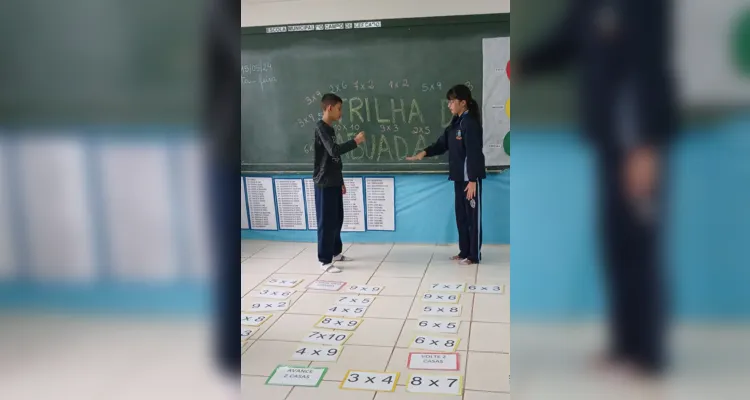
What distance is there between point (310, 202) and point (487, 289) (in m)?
2.02

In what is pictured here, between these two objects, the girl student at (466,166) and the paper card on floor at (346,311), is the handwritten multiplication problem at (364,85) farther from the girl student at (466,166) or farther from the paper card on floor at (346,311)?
the paper card on floor at (346,311)

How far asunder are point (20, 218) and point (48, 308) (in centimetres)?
15

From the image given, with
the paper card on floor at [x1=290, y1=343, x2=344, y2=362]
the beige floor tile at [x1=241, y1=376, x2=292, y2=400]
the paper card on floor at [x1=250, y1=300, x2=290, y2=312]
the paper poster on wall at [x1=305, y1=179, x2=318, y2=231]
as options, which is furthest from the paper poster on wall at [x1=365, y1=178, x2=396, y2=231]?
the beige floor tile at [x1=241, y1=376, x2=292, y2=400]

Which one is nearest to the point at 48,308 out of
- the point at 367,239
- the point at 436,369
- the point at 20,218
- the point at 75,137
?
the point at 20,218

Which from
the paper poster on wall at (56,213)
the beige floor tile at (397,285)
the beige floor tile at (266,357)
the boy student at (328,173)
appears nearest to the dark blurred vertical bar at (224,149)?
the paper poster on wall at (56,213)

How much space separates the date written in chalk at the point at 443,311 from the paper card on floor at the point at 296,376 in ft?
2.96

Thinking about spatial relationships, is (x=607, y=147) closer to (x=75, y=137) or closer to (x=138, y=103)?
(x=138, y=103)

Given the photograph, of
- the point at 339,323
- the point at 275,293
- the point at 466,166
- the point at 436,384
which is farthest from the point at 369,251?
the point at 436,384

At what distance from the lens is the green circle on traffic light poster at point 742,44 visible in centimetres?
67

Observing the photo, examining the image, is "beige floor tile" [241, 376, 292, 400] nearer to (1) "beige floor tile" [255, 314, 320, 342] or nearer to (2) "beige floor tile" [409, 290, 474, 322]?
(1) "beige floor tile" [255, 314, 320, 342]

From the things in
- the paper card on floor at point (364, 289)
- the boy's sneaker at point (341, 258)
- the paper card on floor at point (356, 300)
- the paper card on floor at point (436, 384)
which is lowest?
the paper card on floor at point (436, 384)

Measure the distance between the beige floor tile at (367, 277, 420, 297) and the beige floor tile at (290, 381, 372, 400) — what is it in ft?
4.37

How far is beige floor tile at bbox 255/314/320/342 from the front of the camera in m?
2.67

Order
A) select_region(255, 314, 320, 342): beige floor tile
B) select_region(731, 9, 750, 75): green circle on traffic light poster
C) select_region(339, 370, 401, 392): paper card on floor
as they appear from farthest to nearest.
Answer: select_region(255, 314, 320, 342): beige floor tile
select_region(339, 370, 401, 392): paper card on floor
select_region(731, 9, 750, 75): green circle on traffic light poster
